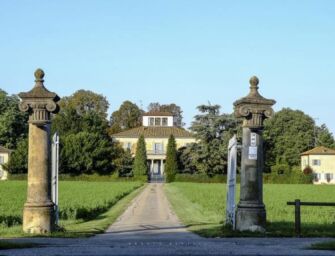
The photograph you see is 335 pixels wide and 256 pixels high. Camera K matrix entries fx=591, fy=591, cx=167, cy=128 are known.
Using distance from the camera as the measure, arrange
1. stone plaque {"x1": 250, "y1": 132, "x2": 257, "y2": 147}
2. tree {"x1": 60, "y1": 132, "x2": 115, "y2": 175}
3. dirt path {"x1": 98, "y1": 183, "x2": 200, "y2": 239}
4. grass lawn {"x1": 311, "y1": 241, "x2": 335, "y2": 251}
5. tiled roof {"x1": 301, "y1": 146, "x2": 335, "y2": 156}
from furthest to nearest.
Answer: tiled roof {"x1": 301, "y1": 146, "x2": 335, "y2": 156} → tree {"x1": 60, "y1": 132, "x2": 115, "y2": 175} → stone plaque {"x1": 250, "y1": 132, "x2": 257, "y2": 147} → dirt path {"x1": 98, "y1": 183, "x2": 200, "y2": 239} → grass lawn {"x1": 311, "y1": 241, "x2": 335, "y2": 251}

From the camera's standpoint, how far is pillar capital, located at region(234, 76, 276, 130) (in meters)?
17.4

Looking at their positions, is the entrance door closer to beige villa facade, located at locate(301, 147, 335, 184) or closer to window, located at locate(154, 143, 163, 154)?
window, located at locate(154, 143, 163, 154)

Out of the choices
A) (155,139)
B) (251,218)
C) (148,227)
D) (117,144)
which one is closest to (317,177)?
(155,139)

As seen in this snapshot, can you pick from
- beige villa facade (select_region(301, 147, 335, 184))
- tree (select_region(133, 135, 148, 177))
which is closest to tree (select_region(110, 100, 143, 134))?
tree (select_region(133, 135, 148, 177))

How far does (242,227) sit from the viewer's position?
55.8ft

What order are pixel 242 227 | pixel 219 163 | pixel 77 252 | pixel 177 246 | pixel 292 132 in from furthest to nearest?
pixel 292 132, pixel 219 163, pixel 242 227, pixel 177 246, pixel 77 252

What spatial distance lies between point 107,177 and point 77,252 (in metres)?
78.7

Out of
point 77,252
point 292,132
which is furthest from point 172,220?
point 292,132

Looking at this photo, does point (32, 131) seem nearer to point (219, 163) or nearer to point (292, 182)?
point (219, 163)

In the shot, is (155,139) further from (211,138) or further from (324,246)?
(324,246)

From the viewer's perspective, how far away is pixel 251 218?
16938 millimetres

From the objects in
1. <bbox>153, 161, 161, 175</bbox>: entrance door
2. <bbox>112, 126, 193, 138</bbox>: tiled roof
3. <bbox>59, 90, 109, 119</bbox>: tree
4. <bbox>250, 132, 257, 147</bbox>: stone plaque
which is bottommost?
<bbox>153, 161, 161, 175</bbox>: entrance door

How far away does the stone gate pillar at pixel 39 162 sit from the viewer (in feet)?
55.0

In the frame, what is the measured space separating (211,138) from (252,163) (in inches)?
2915
